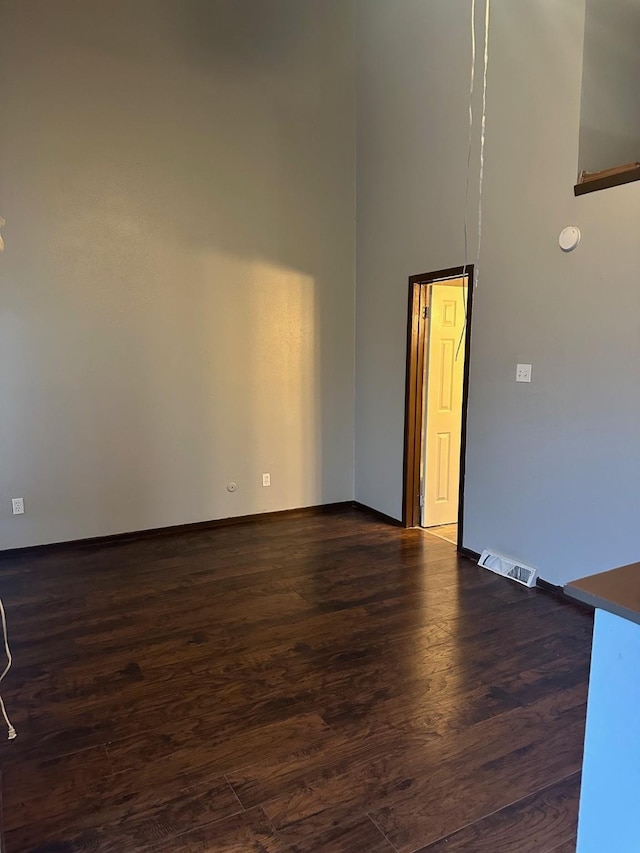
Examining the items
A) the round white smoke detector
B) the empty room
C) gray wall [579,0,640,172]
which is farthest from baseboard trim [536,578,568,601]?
gray wall [579,0,640,172]

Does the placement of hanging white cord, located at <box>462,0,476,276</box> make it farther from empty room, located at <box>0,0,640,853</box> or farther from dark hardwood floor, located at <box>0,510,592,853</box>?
dark hardwood floor, located at <box>0,510,592,853</box>

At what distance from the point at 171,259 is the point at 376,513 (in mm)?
2731

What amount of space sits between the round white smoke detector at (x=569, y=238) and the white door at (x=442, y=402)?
1245mm

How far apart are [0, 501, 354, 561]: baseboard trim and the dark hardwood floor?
26cm

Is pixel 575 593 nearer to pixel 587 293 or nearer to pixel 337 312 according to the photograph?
pixel 587 293

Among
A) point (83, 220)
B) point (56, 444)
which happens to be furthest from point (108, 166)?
point (56, 444)

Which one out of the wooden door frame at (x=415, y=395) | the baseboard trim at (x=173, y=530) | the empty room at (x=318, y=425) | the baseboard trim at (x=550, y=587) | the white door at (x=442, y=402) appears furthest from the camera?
the white door at (x=442, y=402)

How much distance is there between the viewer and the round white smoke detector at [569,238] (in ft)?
9.69

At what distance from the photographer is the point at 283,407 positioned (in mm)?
4758

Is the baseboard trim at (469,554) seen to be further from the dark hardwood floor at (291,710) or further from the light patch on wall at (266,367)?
the light patch on wall at (266,367)

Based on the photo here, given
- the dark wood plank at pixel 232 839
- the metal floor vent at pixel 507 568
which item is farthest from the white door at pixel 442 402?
the dark wood plank at pixel 232 839

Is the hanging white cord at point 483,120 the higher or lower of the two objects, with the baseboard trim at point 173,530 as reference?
higher

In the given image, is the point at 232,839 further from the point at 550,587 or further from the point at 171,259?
the point at 171,259

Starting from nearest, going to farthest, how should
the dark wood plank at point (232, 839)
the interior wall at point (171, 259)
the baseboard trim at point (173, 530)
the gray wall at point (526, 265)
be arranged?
the dark wood plank at point (232, 839), the gray wall at point (526, 265), the interior wall at point (171, 259), the baseboard trim at point (173, 530)
